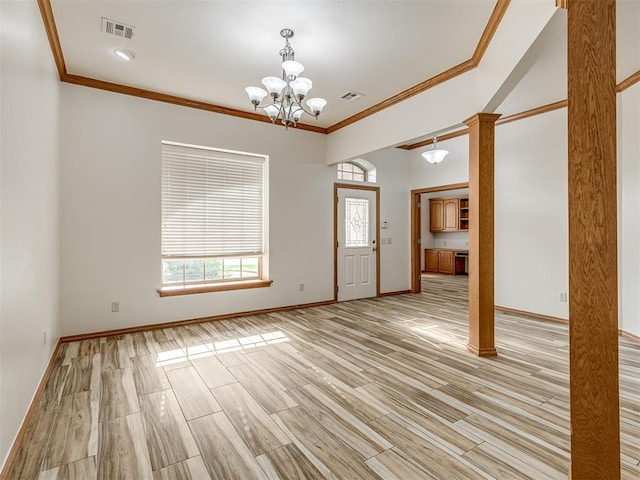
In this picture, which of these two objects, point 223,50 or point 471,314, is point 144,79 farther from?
point 471,314

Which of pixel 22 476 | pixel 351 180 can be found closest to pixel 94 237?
pixel 22 476

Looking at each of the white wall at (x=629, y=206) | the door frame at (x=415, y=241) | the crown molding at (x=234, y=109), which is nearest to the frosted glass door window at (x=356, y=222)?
the door frame at (x=415, y=241)

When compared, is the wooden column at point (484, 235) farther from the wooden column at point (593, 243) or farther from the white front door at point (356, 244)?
the white front door at point (356, 244)

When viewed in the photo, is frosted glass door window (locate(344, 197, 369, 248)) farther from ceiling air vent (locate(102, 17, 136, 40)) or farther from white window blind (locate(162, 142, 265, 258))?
ceiling air vent (locate(102, 17, 136, 40))

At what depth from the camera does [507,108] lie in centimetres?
464

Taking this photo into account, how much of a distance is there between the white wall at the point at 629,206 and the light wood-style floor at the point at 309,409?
47 cm

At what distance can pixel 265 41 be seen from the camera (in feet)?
9.75

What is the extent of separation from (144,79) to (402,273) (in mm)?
5373

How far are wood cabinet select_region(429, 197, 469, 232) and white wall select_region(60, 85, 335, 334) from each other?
6.72 m

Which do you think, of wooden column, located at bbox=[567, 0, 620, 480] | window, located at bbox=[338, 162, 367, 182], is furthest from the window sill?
wooden column, located at bbox=[567, 0, 620, 480]

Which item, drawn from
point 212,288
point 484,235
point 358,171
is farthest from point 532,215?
point 212,288

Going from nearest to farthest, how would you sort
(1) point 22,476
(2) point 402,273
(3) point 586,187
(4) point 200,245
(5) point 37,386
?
(3) point 586,187
(1) point 22,476
(5) point 37,386
(4) point 200,245
(2) point 402,273

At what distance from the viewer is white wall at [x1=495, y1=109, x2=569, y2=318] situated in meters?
4.45

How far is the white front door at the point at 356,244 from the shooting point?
229 inches
